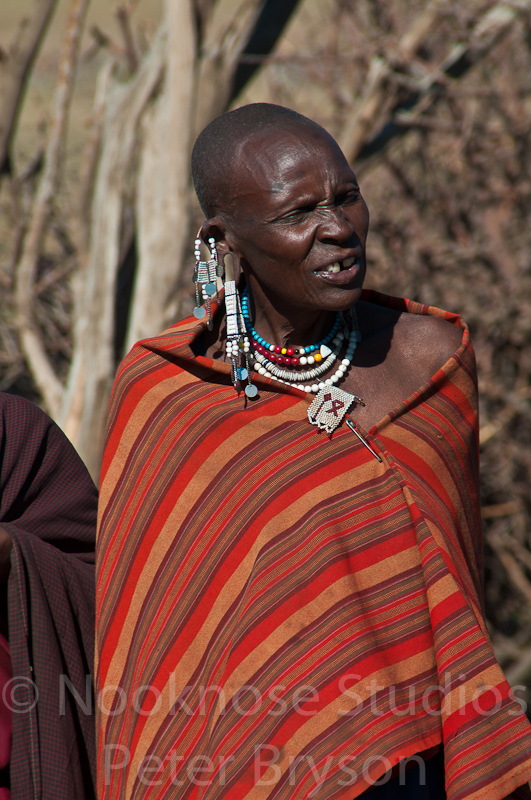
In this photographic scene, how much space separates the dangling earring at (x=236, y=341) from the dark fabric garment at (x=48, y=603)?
1.84 feet

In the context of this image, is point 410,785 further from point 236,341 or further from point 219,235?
point 219,235

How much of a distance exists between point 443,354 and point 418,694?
750 mm

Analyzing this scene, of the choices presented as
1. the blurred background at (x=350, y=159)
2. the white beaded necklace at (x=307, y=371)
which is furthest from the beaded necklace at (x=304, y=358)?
the blurred background at (x=350, y=159)

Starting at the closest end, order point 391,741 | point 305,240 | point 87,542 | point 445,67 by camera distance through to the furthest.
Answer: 1. point 391,741
2. point 305,240
3. point 87,542
4. point 445,67

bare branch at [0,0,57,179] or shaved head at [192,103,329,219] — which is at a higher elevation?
bare branch at [0,0,57,179]

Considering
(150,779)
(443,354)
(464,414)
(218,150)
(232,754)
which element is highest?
(218,150)

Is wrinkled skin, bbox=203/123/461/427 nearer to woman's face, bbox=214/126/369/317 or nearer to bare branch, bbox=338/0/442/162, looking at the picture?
woman's face, bbox=214/126/369/317

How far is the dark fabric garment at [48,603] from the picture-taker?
2.07 m

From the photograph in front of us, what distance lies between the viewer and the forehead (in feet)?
6.21

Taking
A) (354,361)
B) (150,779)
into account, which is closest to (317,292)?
(354,361)

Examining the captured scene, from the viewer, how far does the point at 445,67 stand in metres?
4.63

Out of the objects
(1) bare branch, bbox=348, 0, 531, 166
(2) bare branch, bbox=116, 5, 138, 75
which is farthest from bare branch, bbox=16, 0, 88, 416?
(1) bare branch, bbox=348, 0, 531, 166

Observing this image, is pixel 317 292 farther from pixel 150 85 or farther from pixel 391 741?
pixel 150 85

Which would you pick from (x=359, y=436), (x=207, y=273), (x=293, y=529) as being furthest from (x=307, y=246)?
(x=293, y=529)
